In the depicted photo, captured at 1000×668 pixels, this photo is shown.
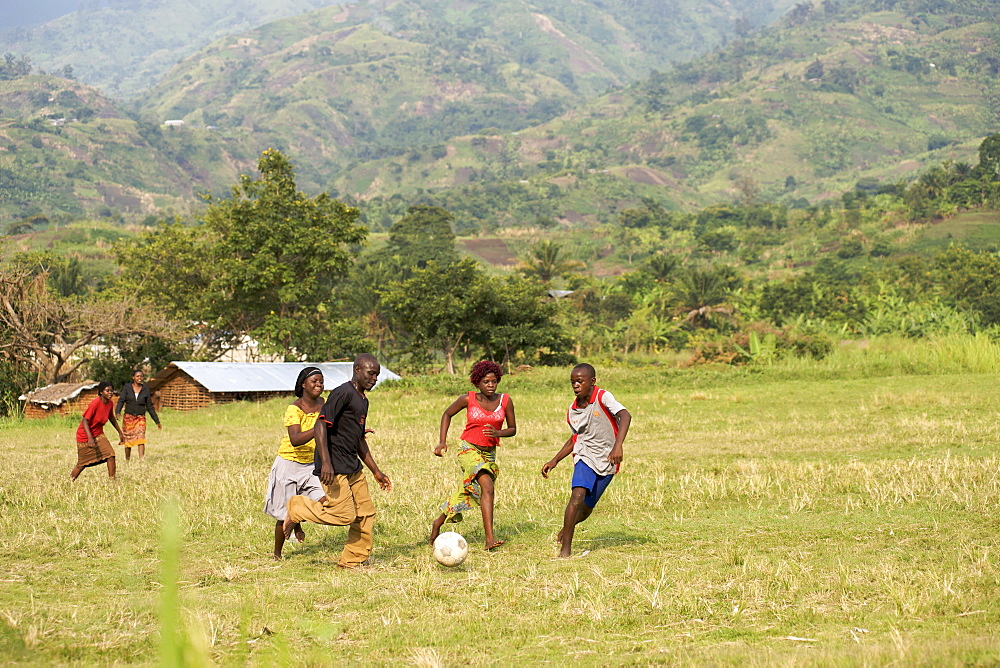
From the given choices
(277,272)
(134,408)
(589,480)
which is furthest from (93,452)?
(277,272)

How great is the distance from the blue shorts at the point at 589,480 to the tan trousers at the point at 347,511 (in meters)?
1.95

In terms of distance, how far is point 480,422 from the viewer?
992cm

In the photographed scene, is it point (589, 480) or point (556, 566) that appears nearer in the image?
point (556, 566)

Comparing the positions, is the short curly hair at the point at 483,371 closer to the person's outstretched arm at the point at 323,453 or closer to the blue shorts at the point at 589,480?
the blue shorts at the point at 589,480

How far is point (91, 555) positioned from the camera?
9922 millimetres

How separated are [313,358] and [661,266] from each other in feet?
120

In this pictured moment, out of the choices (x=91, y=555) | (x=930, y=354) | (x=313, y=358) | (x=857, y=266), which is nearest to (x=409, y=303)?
(x=313, y=358)

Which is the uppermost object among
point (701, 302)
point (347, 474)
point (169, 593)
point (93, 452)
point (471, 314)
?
point (701, 302)

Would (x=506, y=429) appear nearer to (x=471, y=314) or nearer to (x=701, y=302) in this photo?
(x=471, y=314)

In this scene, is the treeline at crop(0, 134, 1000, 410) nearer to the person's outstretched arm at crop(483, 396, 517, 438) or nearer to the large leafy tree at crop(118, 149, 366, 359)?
the large leafy tree at crop(118, 149, 366, 359)

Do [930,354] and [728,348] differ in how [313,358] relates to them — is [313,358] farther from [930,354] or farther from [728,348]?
[930,354]

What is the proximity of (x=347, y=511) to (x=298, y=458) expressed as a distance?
0.89m

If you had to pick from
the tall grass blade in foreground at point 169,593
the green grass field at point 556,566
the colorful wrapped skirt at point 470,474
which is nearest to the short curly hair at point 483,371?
the colorful wrapped skirt at point 470,474

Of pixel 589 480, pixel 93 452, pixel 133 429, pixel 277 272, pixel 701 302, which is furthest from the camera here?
pixel 701 302
